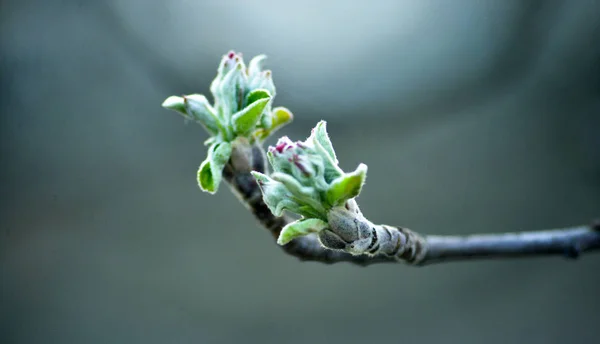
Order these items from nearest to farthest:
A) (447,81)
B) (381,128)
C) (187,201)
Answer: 1. (447,81)
2. (381,128)
3. (187,201)

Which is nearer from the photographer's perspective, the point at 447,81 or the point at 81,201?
the point at 447,81

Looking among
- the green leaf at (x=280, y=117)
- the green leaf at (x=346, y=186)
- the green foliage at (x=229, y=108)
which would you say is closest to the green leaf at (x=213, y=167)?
the green foliage at (x=229, y=108)

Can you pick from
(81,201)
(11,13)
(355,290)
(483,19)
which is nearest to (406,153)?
(355,290)

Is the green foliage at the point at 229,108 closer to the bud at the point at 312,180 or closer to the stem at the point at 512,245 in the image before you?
the bud at the point at 312,180

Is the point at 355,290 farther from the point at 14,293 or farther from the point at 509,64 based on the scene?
the point at 14,293

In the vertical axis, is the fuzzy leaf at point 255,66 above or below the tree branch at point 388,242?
above

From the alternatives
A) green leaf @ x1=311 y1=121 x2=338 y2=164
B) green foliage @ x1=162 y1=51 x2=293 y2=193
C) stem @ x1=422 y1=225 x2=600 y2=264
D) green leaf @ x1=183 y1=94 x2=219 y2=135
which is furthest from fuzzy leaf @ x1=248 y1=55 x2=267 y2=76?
stem @ x1=422 y1=225 x2=600 y2=264
